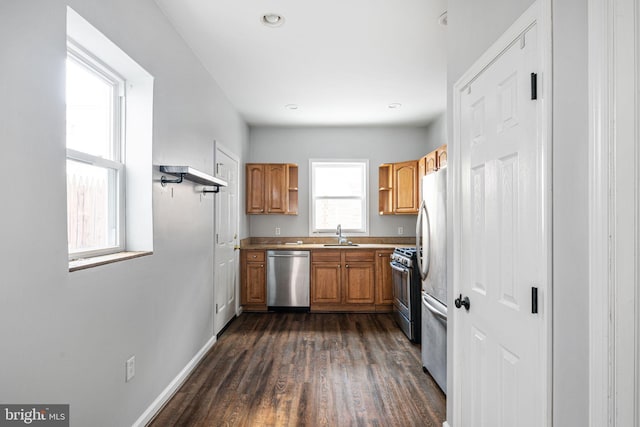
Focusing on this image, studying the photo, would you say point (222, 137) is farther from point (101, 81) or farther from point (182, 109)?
point (101, 81)

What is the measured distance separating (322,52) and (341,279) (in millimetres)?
2929

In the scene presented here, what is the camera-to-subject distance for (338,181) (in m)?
5.62

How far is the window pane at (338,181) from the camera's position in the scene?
18.4 ft

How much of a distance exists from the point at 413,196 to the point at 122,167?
3.75 meters

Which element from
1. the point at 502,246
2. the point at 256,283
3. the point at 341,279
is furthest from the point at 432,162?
the point at 502,246

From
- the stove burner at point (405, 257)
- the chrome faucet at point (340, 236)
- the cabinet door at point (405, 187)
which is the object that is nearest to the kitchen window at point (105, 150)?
the stove burner at point (405, 257)

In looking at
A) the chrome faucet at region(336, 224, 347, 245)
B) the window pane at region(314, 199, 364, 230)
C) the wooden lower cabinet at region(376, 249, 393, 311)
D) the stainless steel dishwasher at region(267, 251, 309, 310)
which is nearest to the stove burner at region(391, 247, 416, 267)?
the wooden lower cabinet at region(376, 249, 393, 311)

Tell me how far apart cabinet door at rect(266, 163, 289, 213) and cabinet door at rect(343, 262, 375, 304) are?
1.30 metres

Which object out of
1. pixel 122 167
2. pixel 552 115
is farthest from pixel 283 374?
pixel 552 115

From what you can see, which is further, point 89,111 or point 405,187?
point 405,187

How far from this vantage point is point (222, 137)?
3.97m

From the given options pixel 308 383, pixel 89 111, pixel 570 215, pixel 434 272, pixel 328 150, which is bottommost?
pixel 308 383

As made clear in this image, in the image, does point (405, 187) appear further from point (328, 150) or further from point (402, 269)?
point (402, 269)

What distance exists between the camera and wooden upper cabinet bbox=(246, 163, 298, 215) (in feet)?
17.1
